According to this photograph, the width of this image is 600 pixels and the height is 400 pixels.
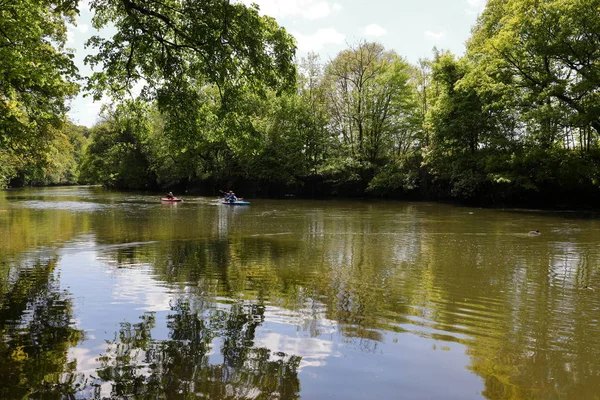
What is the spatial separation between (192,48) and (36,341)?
26.7 feet

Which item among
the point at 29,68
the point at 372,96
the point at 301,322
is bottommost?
the point at 301,322

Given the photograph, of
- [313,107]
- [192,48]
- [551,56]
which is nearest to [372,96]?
[313,107]

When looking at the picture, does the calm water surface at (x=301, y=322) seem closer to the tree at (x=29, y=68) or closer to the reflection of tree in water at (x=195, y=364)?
the reflection of tree in water at (x=195, y=364)

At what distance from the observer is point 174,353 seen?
178 inches

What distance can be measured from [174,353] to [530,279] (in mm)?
7251

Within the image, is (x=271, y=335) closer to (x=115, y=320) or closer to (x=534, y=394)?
(x=115, y=320)

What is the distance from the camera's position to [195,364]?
13.9 feet

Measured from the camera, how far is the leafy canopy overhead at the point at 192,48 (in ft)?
31.2

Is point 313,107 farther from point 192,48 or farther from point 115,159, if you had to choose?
point 192,48

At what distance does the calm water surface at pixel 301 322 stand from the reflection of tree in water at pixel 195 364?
0.02 meters

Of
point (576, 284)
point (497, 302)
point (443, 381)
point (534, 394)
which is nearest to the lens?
point (534, 394)

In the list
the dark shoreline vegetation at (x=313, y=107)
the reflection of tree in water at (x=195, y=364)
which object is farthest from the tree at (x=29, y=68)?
the reflection of tree in water at (x=195, y=364)

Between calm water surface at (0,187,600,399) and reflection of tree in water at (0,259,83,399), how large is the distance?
0.08ft

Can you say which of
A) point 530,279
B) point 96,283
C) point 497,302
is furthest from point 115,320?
point 530,279
